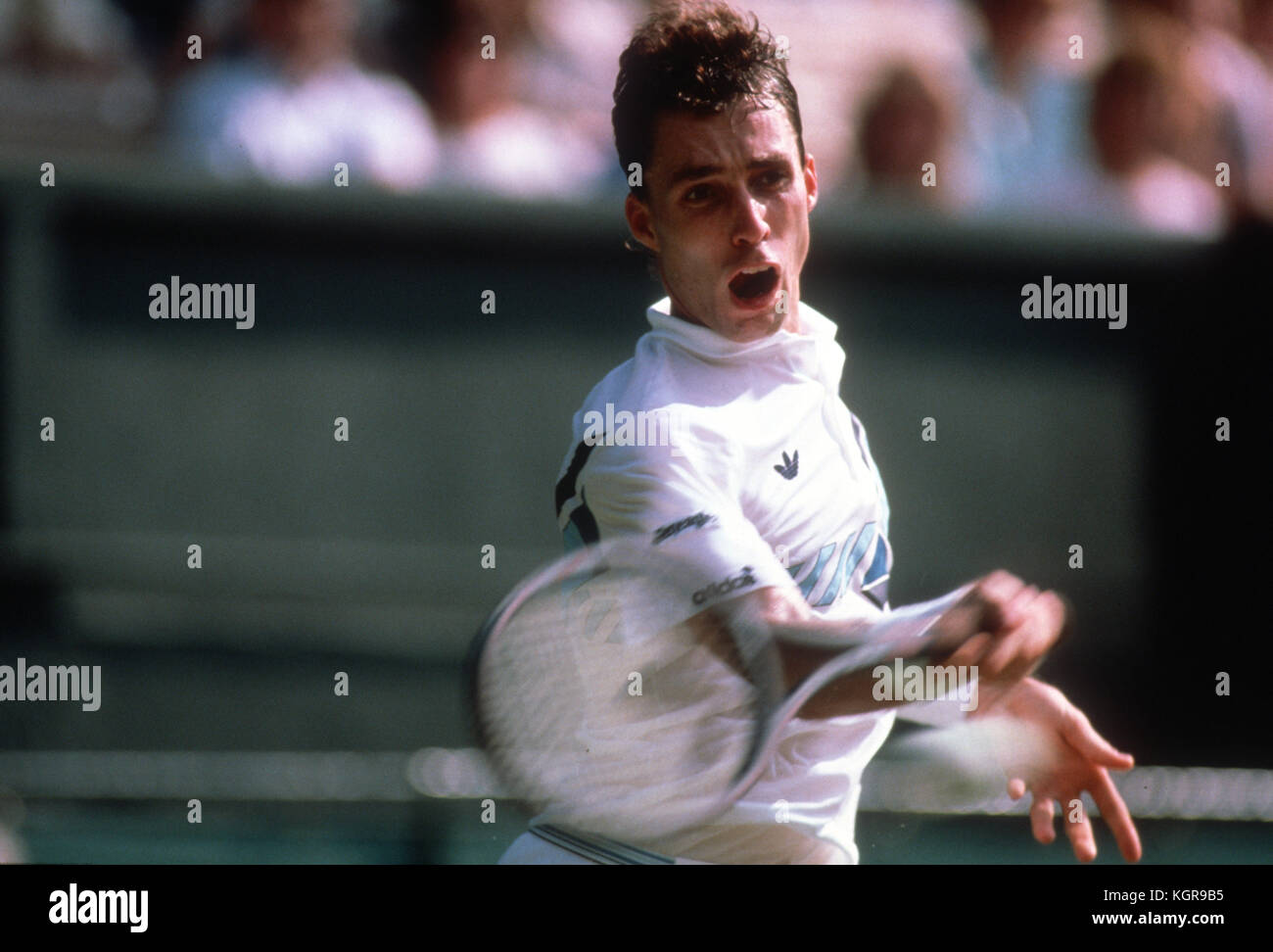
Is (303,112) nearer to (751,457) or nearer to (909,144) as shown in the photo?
(909,144)

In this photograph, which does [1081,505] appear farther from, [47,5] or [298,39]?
[47,5]

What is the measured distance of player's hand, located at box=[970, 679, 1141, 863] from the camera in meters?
2.23

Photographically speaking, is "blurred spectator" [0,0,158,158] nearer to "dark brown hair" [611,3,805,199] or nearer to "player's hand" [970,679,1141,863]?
"dark brown hair" [611,3,805,199]

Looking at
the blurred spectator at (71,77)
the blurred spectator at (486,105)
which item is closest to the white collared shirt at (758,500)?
the blurred spectator at (486,105)

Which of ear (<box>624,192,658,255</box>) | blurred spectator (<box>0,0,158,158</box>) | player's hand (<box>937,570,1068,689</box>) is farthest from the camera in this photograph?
blurred spectator (<box>0,0,158,158</box>)

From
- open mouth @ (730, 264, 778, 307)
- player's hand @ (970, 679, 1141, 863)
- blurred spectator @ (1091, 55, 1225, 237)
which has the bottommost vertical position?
player's hand @ (970, 679, 1141, 863)

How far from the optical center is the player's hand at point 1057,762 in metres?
2.23

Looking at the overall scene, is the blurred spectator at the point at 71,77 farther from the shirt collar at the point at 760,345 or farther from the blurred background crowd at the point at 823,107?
the shirt collar at the point at 760,345

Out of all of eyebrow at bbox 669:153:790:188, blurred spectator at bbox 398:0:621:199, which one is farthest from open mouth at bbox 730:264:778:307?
blurred spectator at bbox 398:0:621:199

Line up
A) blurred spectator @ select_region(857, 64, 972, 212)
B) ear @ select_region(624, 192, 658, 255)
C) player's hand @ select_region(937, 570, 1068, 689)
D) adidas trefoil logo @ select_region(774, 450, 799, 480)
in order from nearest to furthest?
1. player's hand @ select_region(937, 570, 1068, 689)
2. adidas trefoil logo @ select_region(774, 450, 799, 480)
3. ear @ select_region(624, 192, 658, 255)
4. blurred spectator @ select_region(857, 64, 972, 212)

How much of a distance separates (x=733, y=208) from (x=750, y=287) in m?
0.10

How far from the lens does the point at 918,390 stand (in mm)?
3334

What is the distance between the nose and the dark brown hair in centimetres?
10

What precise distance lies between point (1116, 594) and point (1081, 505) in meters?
0.25
